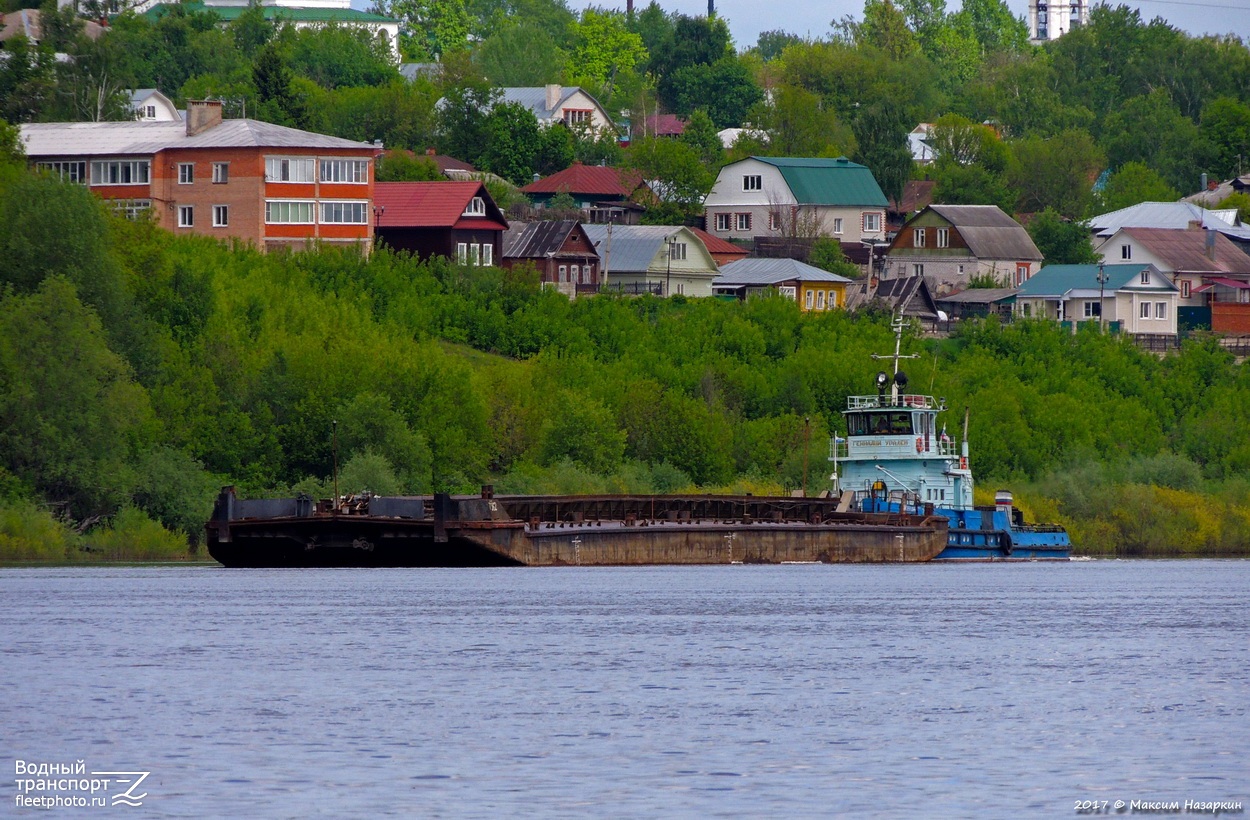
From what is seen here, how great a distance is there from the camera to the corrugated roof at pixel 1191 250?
13262 centimetres

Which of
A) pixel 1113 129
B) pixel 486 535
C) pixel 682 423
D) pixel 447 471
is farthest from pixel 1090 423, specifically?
pixel 1113 129

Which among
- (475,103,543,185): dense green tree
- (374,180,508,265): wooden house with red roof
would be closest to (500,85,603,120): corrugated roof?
(475,103,543,185): dense green tree

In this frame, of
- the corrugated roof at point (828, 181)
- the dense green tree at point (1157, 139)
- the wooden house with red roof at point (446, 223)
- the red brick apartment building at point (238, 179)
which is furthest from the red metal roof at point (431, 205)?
the dense green tree at point (1157, 139)

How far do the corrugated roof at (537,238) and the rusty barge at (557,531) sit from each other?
4144 cm

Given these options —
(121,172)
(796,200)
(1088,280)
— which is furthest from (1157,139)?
(121,172)

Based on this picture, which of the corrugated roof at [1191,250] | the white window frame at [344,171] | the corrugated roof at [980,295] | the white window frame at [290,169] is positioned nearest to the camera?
the white window frame at [290,169]

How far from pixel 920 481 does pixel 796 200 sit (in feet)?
194

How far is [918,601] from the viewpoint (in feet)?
194

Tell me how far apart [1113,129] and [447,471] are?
116433mm

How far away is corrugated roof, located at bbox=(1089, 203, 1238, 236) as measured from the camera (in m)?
147

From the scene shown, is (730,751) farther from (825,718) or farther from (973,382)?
→ (973,382)

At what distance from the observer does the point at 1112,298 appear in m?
127

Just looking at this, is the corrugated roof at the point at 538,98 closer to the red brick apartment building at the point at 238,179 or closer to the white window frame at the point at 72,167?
the red brick apartment building at the point at 238,179

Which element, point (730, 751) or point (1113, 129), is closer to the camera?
point (730, 751)
